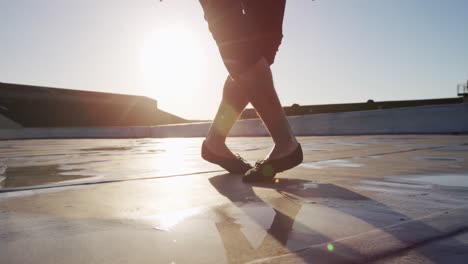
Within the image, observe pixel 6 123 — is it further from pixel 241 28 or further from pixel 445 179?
pixel 445 179

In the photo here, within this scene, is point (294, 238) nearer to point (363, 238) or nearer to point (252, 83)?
point (363, 238)

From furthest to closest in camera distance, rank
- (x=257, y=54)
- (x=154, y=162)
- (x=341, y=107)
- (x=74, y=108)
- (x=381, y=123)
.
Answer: (x=74, y=108) → (x=341, y=107) → (x=381, y=123) → (x=154, y=162) → (x=257, y=54)

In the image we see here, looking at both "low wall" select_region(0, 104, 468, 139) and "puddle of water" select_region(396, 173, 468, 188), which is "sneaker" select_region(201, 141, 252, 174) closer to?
"puddle of water" select_region(396, 173, 468, 188)

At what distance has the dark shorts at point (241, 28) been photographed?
1.47 metres

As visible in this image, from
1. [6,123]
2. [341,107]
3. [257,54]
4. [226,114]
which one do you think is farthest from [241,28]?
[6,123]

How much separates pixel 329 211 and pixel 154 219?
1.34ft

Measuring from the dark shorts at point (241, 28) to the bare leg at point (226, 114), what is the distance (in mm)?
221

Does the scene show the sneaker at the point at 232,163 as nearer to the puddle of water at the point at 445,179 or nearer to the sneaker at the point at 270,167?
the sneaker at the point at 270,167

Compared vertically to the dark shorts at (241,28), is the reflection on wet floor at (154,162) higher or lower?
lower

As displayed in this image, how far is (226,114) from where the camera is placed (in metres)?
1.78

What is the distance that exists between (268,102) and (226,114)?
0.30 m

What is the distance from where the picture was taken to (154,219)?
2.83 feet

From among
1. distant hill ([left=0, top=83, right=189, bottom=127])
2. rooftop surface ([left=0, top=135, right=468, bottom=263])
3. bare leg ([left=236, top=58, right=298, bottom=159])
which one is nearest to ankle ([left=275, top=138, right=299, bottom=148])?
bare leg ([left=236, top=58, right=298, bottom=159])

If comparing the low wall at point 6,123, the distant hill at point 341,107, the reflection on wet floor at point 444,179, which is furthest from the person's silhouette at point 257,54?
the low wall at point 6,123
